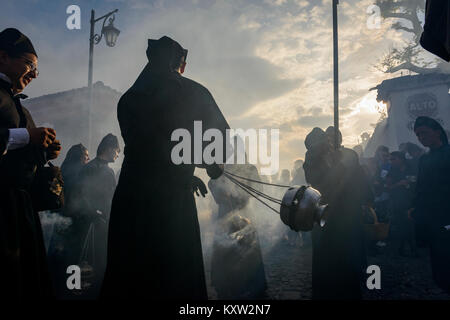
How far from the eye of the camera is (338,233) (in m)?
3.82

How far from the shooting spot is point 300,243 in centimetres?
920

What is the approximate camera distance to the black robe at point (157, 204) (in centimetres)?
212

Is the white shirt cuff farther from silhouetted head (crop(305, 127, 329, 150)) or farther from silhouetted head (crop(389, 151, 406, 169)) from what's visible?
silhouetted head (crop(389, 151, 406, 169))

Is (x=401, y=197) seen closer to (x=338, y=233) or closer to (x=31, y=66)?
(x=338, y=233)

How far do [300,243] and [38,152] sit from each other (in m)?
8.31

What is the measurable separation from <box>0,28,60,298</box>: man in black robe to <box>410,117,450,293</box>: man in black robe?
462cm

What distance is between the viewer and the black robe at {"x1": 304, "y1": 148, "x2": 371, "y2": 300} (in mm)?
3623

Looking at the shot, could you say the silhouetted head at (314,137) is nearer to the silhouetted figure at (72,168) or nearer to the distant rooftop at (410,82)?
the silhouetted figure at (72,168)

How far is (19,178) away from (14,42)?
1.11m

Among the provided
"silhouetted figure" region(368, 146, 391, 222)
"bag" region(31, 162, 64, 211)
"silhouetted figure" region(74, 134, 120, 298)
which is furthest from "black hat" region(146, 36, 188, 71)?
"silhouetted figure" region(368, 146, 391, 222)

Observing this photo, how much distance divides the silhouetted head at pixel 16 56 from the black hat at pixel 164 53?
0.99 meters

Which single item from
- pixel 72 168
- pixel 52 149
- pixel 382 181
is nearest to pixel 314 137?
pixel 52 149
